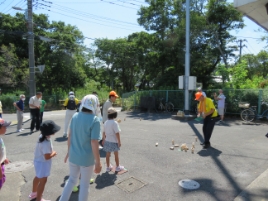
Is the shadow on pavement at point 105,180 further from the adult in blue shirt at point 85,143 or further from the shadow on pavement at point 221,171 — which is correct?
the shadow on pavement at point 221,171

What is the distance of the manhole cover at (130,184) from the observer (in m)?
3.81

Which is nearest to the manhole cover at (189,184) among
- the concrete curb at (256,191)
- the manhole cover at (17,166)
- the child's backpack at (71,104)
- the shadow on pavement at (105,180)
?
the concrete curb at (256,191)

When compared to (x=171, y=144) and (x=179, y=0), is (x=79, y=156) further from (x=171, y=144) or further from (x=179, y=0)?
(x=179, y=0)

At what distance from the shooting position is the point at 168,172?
4.57m

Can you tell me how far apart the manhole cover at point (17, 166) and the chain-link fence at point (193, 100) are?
10.7m

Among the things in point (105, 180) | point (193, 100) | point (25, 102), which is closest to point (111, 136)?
point (105, 180)

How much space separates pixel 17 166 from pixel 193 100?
36.9 feet

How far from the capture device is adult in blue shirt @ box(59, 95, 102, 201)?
271 cm

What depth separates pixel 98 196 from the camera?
358 centimetres

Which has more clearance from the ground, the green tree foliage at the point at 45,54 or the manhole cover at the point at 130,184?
the green tree foliage at the point at 45,54

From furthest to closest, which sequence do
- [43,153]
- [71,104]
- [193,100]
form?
[193,100]
[71,104]
[43,153]

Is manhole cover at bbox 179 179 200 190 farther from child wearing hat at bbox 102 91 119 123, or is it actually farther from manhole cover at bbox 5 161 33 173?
manhole cover at bbox 5 161 33 173

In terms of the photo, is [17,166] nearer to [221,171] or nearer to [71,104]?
[71,104]

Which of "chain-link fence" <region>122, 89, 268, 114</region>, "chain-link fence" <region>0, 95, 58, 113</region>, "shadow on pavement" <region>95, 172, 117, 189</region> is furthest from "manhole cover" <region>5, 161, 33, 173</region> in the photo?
"chain-link fence" <region>0, 95, 58, 113</region>
